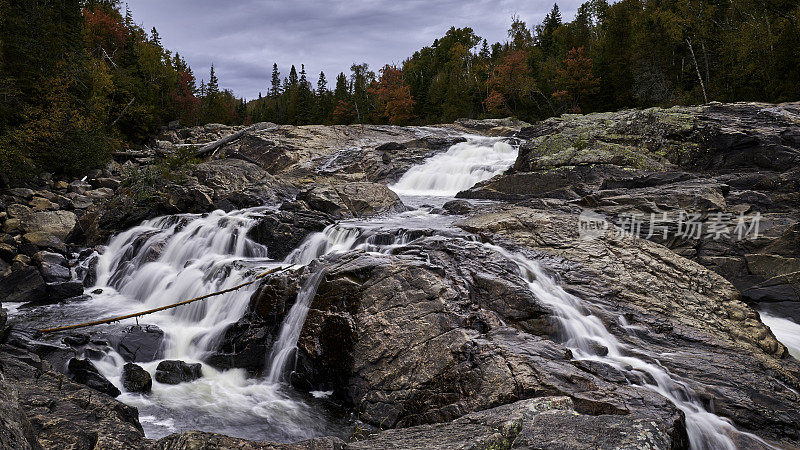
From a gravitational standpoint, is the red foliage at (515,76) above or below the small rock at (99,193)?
above

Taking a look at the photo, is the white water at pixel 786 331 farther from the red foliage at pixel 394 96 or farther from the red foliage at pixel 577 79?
the red foliage at pixel 394 96

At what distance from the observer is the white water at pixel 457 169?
21609mm

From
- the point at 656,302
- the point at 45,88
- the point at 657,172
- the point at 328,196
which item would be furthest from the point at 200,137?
the point at 656,302

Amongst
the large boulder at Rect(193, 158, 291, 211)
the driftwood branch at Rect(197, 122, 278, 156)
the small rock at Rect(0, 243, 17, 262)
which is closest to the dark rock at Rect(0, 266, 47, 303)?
the small rock at Rect(0, 243, 17, 262)

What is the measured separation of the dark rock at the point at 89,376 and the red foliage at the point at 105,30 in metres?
38.2

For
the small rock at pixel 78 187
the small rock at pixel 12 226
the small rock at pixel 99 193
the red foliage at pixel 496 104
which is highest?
the red foliage at pixel 496 104

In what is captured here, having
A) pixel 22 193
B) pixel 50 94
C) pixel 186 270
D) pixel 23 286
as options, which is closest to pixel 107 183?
pixel 22 193

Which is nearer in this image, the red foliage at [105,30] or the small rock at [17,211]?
the small rock at [17,211]

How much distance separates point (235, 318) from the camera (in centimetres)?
841

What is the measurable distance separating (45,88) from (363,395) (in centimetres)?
2350

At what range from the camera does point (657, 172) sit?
1398 centimetres

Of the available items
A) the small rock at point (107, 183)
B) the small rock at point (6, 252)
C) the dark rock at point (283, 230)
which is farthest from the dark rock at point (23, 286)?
the small rock at point (107, 183)

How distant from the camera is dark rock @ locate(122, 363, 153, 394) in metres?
6.72

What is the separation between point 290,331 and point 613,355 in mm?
5479
